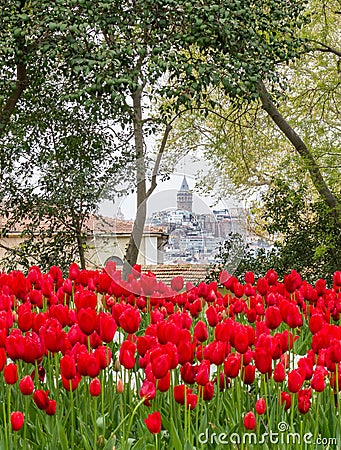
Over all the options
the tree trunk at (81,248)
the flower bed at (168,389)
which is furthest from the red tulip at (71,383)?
the tree trunk at (81,248)

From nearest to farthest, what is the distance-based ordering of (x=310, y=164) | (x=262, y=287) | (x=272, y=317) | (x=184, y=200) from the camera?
(x=272, y=317)
(x=262, y=287)
(x=184, y=200)
(x=310, y=164)

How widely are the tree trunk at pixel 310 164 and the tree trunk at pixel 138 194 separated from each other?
1524 mm

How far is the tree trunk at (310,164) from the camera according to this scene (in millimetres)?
7371

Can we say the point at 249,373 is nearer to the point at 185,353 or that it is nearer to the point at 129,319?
the point at 185,353

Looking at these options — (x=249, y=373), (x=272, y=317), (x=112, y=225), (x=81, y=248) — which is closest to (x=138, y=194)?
(x=112, y=225)

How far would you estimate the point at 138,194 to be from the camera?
274 inches

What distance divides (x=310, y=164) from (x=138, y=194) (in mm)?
2068

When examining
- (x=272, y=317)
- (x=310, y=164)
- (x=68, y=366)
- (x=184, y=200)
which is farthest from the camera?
(x=310, y=164)

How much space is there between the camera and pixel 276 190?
8.19 meters

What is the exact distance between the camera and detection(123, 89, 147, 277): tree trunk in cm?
647

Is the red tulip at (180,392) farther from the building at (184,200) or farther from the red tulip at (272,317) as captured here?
the building at (184,200)

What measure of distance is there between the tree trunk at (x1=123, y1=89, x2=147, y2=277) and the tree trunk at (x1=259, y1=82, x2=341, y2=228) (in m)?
1.52

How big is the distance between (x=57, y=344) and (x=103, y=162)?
20.2ft

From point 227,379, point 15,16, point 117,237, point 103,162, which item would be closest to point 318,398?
point 227,379
